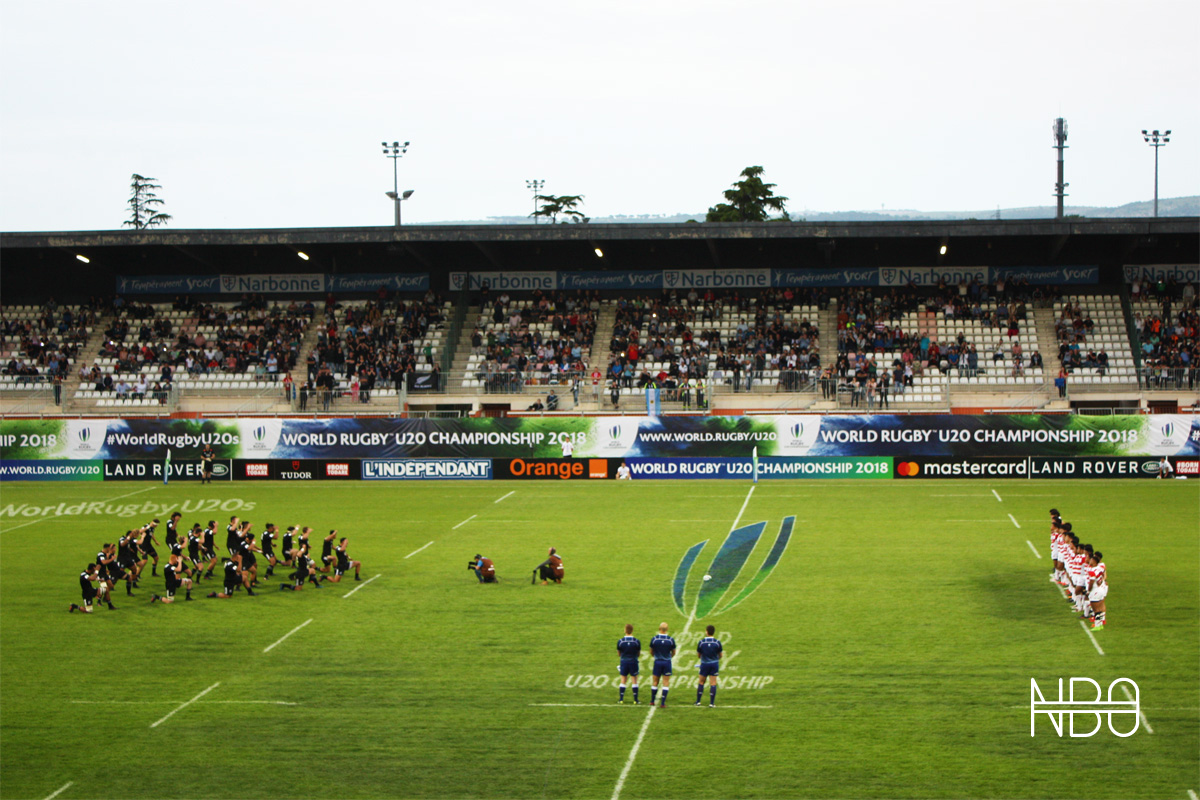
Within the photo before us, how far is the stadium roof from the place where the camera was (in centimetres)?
5306

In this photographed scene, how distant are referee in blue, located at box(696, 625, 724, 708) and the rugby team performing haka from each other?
473 inches

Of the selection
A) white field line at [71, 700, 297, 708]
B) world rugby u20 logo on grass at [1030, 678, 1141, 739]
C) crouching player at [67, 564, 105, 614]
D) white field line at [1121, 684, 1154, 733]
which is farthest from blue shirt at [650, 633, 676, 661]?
crouching player at [67, 564, 105, 614]

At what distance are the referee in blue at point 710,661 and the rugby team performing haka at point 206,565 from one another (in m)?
12.0

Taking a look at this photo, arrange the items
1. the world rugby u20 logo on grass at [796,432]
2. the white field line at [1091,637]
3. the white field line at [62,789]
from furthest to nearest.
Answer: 1. the world rugby u20 logo on grass at [796,432]
2. the white field line at [1091,637]
3. the white field line at [62,789]

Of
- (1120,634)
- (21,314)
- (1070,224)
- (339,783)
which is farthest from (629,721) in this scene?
(21,314)

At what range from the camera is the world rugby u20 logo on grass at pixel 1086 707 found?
1625 cm

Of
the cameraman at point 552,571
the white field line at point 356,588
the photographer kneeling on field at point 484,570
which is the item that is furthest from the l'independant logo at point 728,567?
the white field line at point 356,588

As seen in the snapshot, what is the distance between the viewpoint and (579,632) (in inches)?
856

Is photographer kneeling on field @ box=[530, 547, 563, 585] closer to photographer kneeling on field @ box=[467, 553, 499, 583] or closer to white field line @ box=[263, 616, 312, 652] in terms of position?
photographer kneeling on field @ box=[467, 553, 499, 583]

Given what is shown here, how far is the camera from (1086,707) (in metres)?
17.0

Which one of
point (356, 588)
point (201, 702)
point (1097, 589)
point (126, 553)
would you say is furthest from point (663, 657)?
point (126, 553)

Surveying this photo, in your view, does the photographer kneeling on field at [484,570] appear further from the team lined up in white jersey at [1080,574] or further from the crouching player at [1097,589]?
the crouching player at [1097,589]

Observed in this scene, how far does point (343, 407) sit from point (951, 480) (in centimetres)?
2645

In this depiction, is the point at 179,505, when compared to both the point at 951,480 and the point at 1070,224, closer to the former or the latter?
the point at 951,480
